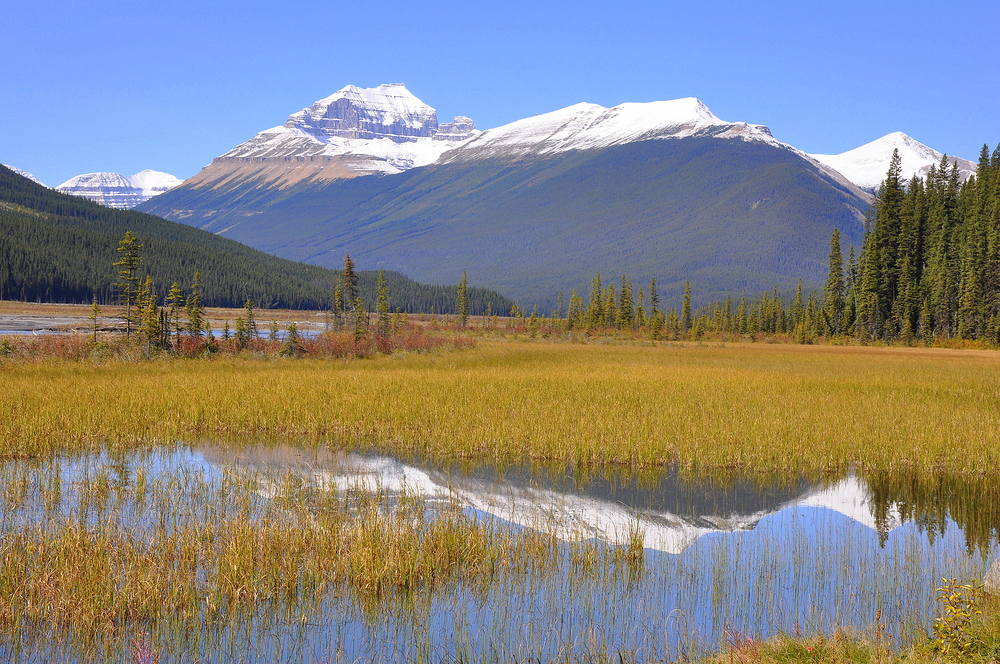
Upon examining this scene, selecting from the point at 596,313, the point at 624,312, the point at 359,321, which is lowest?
the point at 359,321

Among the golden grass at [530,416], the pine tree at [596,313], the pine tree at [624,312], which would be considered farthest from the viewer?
the pine tree at [624,312]

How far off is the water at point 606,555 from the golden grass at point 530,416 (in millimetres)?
1184

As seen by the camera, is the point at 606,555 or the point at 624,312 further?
the point at 624,312

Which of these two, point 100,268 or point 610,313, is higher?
point 100,268

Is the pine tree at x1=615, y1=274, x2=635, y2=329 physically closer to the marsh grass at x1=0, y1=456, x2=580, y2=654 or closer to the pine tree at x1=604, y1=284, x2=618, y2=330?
the pine tree at x1=604, y1=284, x2=618, y2=330

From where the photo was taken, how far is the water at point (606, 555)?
6621mm

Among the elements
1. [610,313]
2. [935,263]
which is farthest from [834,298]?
[610,313]

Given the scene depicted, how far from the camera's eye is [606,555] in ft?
29.0

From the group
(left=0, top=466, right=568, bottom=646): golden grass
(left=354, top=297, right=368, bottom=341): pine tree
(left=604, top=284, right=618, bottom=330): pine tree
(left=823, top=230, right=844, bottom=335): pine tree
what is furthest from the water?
(left=604, top=284, right=618, bottom=330): pine tree

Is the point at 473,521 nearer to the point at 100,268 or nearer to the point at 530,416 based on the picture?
the point at 530,416

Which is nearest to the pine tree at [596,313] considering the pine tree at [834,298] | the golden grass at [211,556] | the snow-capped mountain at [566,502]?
the pine tree at [834,298]

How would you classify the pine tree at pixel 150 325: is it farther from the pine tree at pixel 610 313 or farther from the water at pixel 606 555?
the pine tree at pixel 610 313

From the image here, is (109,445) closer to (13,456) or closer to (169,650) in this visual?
(13,456)

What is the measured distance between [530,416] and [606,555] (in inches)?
353
